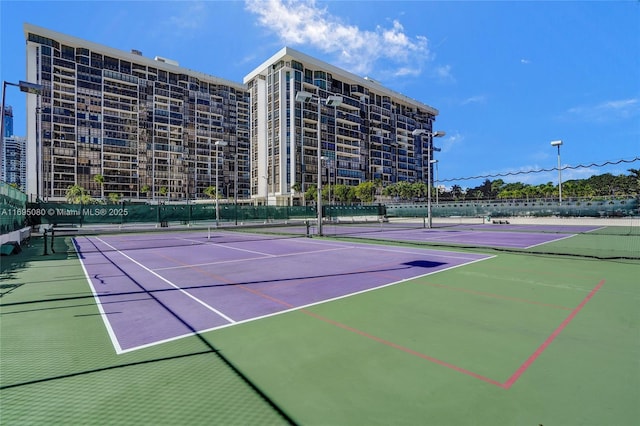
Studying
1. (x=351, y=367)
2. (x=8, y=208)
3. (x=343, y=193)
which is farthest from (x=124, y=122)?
(x=351, y=367)

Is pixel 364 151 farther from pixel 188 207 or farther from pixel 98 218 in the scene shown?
pixel 98 218

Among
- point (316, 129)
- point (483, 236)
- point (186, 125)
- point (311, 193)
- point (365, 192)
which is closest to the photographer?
point (483, 236)

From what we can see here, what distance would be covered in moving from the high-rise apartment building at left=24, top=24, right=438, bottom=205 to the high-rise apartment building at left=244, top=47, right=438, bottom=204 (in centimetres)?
41

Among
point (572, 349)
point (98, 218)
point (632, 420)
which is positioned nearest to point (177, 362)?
point (632, 420)

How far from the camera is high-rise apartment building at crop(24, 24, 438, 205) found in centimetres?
9644

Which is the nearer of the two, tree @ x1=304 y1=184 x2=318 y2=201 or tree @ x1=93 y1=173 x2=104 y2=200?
tree @ x1=304 y1=184 x2=318 y2=201

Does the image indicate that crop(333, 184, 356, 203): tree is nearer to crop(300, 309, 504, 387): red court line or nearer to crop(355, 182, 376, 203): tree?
crop(355, 182, 376, 203): tree

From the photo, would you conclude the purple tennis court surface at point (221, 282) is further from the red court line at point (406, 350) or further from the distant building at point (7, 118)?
the distant building at point (7, 118)

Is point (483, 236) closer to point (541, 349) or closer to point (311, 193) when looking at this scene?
point (541, 349)

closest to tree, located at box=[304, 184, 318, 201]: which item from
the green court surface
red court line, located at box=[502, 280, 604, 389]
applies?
the green court surface

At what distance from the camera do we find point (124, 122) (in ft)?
355

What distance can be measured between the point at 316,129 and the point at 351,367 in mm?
104378

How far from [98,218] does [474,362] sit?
115 feet

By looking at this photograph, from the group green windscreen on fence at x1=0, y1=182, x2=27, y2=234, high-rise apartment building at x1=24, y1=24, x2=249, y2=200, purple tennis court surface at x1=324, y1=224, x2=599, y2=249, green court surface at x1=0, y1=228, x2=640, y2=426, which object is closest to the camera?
green court surface at x1=0, y1=228, x2=640, y2=426
